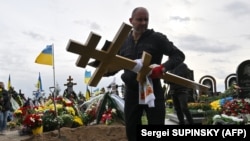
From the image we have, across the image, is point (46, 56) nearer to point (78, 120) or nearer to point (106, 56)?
point (78, 120)

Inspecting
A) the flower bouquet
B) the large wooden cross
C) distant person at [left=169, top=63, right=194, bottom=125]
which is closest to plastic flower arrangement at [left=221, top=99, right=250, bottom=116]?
distant person at [left=169, top=63, right=194, bottom=125]

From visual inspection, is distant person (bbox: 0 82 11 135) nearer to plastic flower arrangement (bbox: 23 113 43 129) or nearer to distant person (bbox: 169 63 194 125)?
plastic flower arrangement (bbox: 23 113 43 129)

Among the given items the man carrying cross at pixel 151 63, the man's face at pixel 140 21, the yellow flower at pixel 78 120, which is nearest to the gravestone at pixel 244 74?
the yellow flower at pixel 78 120

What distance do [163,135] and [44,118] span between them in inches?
368

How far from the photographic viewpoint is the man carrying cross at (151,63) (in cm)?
345

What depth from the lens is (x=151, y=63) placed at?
3.51m

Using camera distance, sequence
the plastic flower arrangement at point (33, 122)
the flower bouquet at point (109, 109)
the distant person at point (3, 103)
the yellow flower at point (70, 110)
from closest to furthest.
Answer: the plastic flower arrangement at point (33, 122)
the flower bouquet at point (109, 109)
the distant person at point (3, 103)
the yellow flower at point (70, 110)

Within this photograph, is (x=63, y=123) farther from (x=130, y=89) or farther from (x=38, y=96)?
(x=38, y=96)

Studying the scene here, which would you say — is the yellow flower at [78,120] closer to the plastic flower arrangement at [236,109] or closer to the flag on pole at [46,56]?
the flag on pole at [46,56]

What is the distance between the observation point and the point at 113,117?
11.8m

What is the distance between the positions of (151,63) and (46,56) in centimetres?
648

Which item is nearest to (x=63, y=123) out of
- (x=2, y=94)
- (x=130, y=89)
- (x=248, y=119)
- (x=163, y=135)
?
(x=2, y=94)

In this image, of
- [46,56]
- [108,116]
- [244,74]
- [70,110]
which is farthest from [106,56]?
[244,74]

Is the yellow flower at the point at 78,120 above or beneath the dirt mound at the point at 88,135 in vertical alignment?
above
